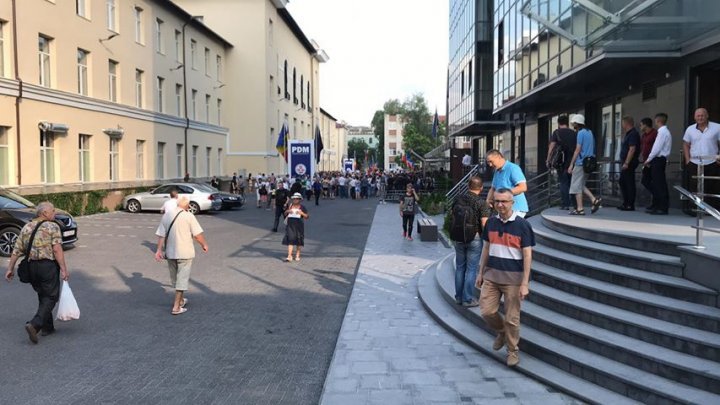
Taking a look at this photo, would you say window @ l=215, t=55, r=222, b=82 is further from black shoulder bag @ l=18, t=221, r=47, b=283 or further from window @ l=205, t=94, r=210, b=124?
black shoulder bag @ l=18, t=221, r=47, b=283

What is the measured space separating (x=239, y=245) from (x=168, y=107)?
73.3 feet

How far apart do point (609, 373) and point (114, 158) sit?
1109 inches

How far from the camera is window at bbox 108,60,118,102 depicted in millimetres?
28109

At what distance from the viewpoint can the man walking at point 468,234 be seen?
24.0 ft

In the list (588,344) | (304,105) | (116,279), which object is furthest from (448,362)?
(304,105)

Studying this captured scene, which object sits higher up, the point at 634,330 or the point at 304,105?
the point at 304,105

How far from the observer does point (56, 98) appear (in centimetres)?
2328

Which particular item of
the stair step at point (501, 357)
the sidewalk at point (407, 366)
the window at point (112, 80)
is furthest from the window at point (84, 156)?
the stair step at point (501, 357)

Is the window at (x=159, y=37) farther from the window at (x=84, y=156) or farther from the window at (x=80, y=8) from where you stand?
the window at (x=84, y=156)

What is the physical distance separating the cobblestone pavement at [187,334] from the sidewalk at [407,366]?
10.9 inches

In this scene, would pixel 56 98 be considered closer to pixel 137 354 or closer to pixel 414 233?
pixel 414 233

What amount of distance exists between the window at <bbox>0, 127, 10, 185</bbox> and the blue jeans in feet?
63.4

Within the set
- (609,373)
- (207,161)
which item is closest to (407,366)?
(609,373)

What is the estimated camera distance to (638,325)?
5.27 meters
